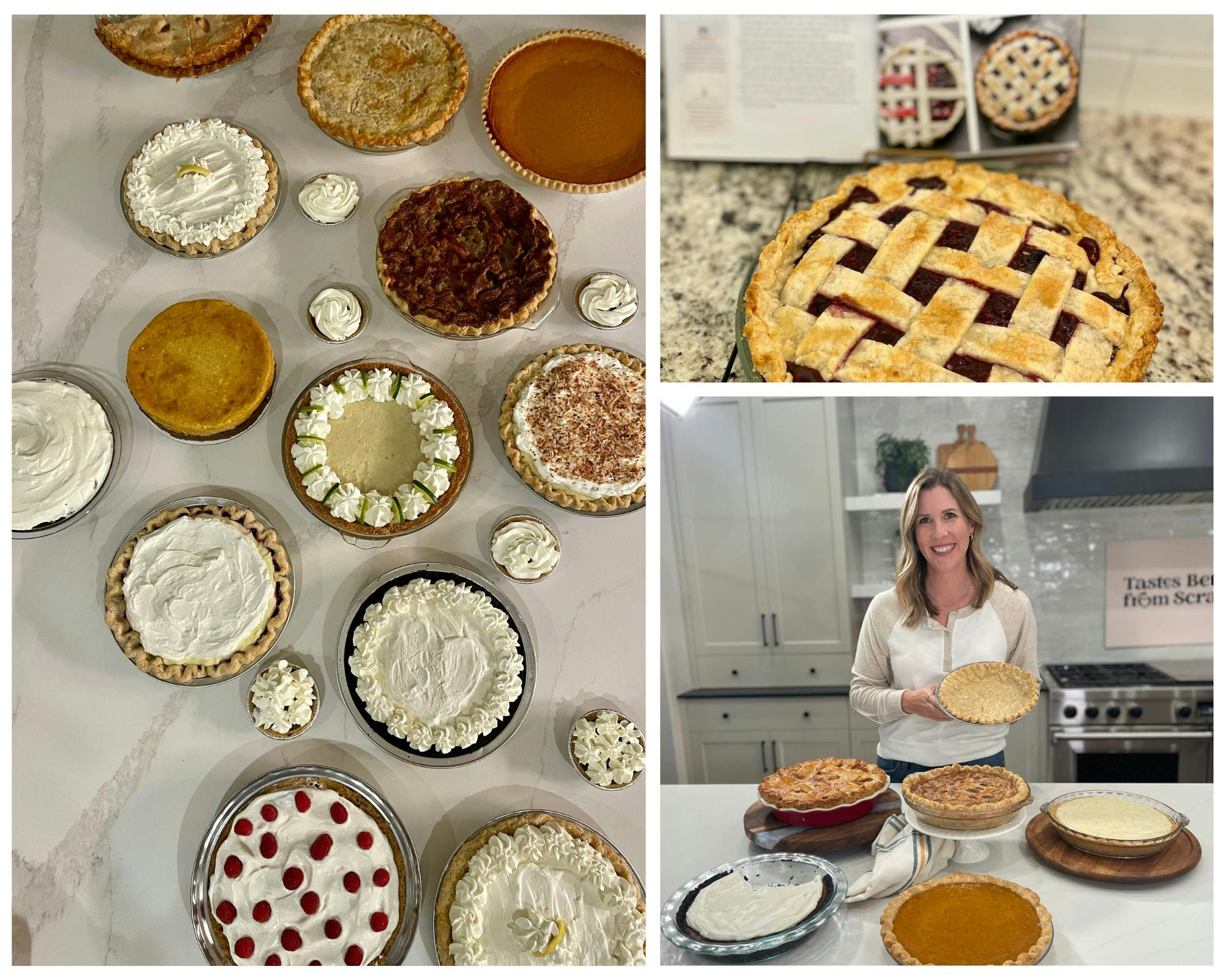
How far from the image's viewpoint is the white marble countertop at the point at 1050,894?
3.80 ft

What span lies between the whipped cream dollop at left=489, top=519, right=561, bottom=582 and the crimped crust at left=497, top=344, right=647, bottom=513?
0.07 meters

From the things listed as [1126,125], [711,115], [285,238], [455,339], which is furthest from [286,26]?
[1126,125]

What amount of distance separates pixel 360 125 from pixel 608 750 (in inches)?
53.1

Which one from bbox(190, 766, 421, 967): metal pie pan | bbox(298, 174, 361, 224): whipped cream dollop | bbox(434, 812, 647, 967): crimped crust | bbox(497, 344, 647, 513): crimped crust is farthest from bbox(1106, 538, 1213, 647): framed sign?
bbox(298, 174, 361, 224): whipped cream dollop

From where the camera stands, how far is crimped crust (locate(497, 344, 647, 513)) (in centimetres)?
159

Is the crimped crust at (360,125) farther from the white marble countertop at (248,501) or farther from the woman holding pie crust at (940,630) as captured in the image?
the woman holding pie crust at (940,630)

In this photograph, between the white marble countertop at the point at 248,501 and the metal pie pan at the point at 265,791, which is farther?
the white marble countertop at the point at 248,501

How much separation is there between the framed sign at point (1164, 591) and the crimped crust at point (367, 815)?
4.22ft

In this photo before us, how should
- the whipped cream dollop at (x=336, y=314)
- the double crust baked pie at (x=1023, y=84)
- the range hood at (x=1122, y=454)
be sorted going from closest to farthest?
1. the range hood at (x=1122, y=454)
2. the whipped cream dollop at (x=336, y=314)
3. the double crust baked pie at (x=1023, y=84)

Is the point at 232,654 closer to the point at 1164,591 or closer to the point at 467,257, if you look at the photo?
the point at 467,257

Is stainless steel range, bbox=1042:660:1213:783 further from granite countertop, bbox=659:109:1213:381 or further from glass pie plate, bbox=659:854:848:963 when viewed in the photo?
granite countertop, bbox=659:109:1213:381

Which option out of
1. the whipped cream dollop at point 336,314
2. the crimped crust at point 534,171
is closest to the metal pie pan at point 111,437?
the whipped cream dollop at point 336,314

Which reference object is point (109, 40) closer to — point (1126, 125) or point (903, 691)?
point (903, 691)

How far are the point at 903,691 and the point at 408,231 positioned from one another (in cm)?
125
